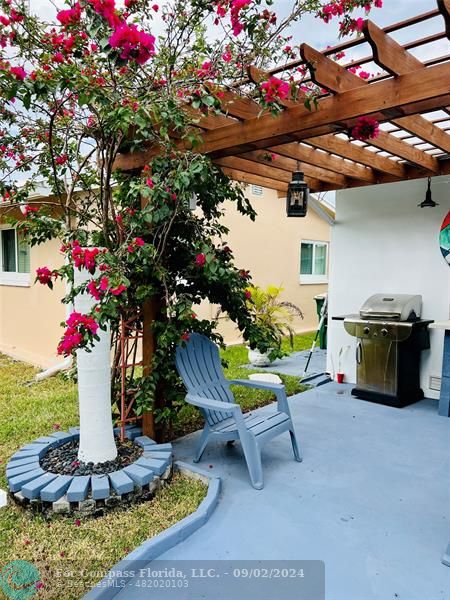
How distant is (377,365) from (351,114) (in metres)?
3.47

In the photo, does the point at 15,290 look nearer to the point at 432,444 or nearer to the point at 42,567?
the point at 42,567

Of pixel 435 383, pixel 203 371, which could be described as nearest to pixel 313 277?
pixel 435 383

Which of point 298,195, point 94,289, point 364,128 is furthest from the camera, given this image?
point 298,195

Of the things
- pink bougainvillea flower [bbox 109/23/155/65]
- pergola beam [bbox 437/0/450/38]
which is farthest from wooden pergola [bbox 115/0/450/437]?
pink bougainvillea flower [bbox 109/23/155/65]

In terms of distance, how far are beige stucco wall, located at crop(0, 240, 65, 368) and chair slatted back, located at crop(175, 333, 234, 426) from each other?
4065 millimetres

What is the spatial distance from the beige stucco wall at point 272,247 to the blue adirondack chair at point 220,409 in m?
4.44

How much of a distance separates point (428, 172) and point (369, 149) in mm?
851

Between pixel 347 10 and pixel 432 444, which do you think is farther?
pixel 432 444

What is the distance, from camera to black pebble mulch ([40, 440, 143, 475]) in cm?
303

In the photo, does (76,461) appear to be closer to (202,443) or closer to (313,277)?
(202,443)

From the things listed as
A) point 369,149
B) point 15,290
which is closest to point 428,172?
point 369,149

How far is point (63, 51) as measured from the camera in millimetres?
2812

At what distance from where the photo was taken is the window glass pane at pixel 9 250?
8.70 m

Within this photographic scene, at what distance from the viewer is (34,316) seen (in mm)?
8016
